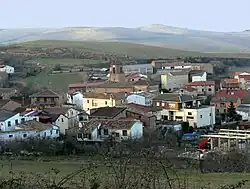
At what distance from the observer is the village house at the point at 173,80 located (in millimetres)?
26938

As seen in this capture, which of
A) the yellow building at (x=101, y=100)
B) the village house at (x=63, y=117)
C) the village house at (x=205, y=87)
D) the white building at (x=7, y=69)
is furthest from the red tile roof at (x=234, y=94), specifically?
the white building at (x=7, y=69)

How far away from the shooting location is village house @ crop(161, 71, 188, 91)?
26938 millimetres

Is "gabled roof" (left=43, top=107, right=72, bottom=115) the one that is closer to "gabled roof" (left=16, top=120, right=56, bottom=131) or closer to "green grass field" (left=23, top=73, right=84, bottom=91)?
"gabled roof" (left=16, top=120, right=56, bottom=131)

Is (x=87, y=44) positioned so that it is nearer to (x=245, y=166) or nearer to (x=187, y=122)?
(x=187, y=122)

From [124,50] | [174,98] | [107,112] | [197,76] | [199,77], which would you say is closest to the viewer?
[107,112]

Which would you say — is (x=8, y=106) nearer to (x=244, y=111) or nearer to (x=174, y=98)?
(x=174, y=98)

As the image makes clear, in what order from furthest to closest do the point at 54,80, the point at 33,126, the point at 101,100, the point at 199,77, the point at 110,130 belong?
the point at 54,80, the point at 199,77, the point at 101,100, the point at 110,130, the point at 33,126

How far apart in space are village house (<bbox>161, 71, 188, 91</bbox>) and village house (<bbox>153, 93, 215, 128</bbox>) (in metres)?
6.22

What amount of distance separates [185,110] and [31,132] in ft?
20.6

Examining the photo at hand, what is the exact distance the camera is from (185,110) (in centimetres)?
1909

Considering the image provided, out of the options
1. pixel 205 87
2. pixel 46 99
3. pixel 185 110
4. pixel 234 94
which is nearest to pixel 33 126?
pixel 185 110

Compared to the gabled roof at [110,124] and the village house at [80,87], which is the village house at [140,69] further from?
the gabled roof at [110,124]

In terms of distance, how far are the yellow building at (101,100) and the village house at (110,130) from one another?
195 inches

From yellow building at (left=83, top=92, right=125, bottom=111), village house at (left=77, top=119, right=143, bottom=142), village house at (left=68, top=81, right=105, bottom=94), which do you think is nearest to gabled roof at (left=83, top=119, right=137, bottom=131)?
village house at (left=77, top=119, right=143, bottom=142)
